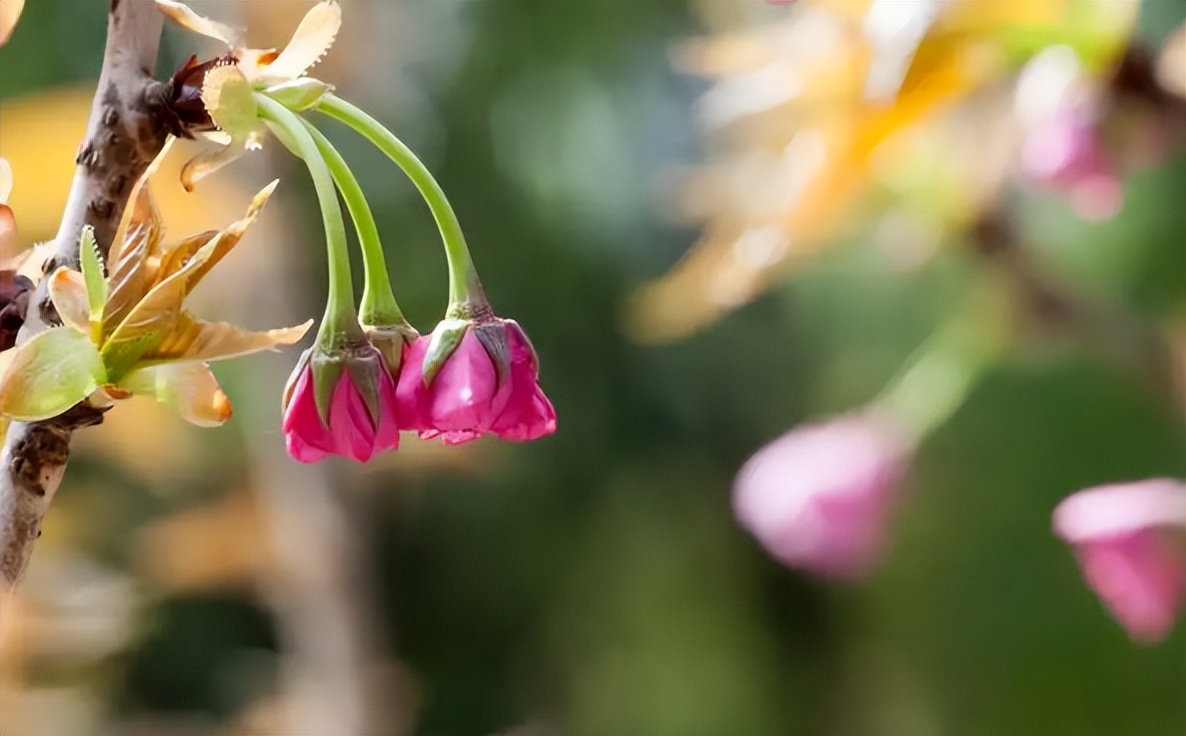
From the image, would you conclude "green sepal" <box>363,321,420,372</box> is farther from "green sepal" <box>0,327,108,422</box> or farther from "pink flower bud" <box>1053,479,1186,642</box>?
"pink flower bud" <box>1053,479,1186,642</box>

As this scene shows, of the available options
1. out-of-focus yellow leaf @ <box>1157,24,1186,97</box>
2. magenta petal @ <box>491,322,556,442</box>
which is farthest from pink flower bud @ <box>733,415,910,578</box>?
magenta petal @ <box>491,322,556,442</box>

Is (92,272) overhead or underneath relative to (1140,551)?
overhead

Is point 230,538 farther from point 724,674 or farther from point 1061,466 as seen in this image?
point 1061,466

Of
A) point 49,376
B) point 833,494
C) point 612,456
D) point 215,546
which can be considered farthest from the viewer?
point 612,456

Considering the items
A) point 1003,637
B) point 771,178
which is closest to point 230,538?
point 771,178

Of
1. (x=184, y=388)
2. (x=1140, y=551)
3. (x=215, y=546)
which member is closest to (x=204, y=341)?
(x=184, y=388)

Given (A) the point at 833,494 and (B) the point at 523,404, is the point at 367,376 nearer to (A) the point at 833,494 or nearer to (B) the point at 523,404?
(B) the point at 523,404
